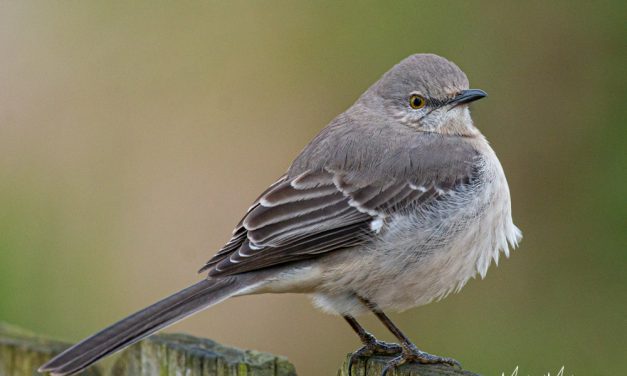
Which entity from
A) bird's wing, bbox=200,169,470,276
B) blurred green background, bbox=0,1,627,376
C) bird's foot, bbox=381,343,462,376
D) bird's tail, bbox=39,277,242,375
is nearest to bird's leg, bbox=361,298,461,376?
bird's foot, bbox=381,343,462,376

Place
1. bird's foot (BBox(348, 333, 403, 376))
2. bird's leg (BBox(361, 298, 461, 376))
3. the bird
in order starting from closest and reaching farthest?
1. bird's leg (BBox(361, 298, 461, 376))
2. bird's foot (BBox(348, 333, 403, 376))
3. the bird

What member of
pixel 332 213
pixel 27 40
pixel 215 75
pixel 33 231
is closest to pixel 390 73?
pixel 332 213

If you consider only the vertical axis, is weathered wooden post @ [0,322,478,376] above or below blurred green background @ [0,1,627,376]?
below

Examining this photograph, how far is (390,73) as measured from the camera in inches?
234

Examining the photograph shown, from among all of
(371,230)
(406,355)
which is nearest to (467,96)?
(371,230)

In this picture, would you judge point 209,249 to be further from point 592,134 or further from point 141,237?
point 592,134

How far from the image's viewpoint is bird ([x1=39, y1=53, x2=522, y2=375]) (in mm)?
4730

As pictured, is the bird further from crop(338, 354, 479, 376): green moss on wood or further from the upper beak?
crop(338, 354, 479, 376): green moss on wood

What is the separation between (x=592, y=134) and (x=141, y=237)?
11.6 ft

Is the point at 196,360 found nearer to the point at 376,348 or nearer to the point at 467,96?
the point at 376,348

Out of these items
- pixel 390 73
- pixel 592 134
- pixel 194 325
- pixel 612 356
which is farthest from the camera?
pixel 194 325

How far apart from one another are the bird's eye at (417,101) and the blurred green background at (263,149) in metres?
1.59

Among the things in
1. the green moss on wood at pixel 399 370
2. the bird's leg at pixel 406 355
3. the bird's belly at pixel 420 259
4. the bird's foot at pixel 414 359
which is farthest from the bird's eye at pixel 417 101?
the green moss on wood at pixel 399 370

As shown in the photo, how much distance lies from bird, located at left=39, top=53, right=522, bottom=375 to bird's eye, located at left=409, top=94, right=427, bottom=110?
11.5 inches
